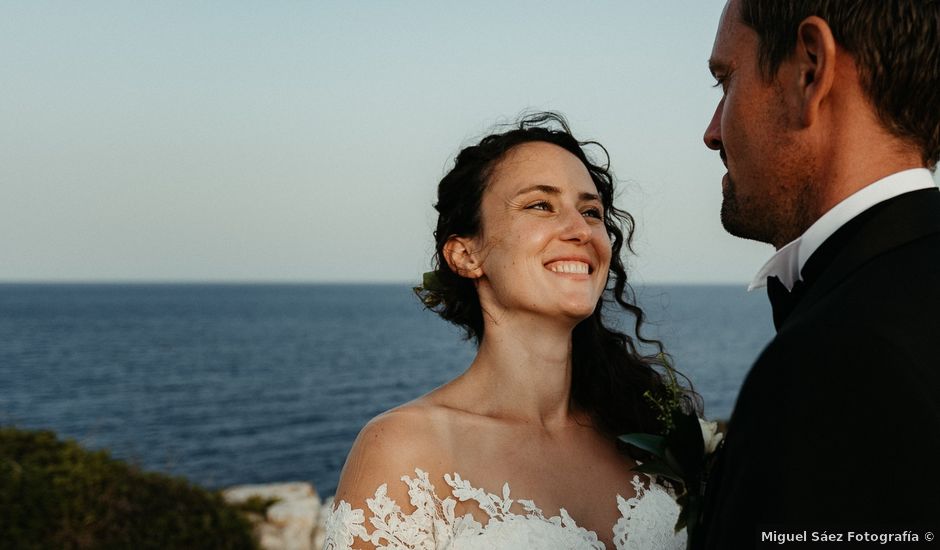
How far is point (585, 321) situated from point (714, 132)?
7.41ft

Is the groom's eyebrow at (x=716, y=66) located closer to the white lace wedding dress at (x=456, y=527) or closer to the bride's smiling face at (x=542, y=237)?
the bride's smiling face at (x=542, y=237)

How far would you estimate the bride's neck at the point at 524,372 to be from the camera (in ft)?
12.4

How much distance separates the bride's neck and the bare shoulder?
40 cm

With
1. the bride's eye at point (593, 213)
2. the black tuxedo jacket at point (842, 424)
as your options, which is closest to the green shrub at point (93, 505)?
the bride's eye at point (593, 213)

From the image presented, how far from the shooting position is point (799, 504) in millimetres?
1237

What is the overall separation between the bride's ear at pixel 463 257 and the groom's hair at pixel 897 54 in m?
2.41

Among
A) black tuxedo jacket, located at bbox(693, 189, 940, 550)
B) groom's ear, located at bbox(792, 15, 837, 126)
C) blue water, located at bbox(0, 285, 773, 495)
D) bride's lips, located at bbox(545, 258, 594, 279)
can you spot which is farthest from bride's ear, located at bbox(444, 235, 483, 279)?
blue water, located at bbox(0, 285, 773, 495)

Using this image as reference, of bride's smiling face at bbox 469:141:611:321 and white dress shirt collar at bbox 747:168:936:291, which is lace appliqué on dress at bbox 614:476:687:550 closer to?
bride's smiling face at bbox 469:141:611:321

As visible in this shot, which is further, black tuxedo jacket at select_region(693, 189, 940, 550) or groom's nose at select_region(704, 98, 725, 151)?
groom's nose at select_region(704, 98, 725, 151)

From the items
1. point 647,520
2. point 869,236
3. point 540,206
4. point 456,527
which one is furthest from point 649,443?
point 869,236

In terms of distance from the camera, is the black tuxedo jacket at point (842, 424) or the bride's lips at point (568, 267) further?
the bride's lips at point (568, 267)

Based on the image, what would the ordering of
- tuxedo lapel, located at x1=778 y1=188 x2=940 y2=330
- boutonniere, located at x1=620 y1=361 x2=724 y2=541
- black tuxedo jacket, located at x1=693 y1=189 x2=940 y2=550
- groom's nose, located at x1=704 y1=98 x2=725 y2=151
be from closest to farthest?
1. black tuxedo jacket, located at x1=693 y1=189 x2=940 y2=550
2. tuxedo lapel, located at x1=778 y1=188 x2=940 y2=330
3. groom's nose, located at x1=704 y1=98 x2=725 y2=151
4. boutonniere, located at x1=620 y1=361 x2=724 y2=541

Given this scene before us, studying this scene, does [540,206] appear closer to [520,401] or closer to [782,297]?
[520,401]

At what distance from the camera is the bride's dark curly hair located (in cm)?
407
